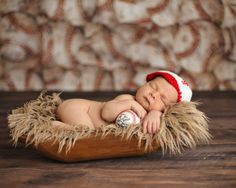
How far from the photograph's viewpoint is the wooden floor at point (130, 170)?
4.24ft

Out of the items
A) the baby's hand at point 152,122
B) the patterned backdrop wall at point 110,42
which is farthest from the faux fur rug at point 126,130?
the patterned backdrop wall at point 110,42

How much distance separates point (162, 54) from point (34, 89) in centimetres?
77

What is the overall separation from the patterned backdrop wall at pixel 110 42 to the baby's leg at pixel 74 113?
3.56 feet

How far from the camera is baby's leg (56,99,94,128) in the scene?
1.49 metres

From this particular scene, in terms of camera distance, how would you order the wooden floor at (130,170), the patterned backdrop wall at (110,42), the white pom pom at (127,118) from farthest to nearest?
1. the patterned backdrop wall at (110,42)
2. the white pom pom at (127,118)
3. the wooden floor at (130,170)

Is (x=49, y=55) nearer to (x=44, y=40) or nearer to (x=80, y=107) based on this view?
(x=44, y=40)

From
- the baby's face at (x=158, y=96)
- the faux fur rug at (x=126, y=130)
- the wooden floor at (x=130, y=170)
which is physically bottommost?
the wooden floor at (x=130, y=170)

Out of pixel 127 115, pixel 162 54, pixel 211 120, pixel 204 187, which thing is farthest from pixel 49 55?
pixel 204 187

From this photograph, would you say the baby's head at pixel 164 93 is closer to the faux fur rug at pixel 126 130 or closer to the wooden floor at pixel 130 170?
the faux fur rug at pixel 126 130

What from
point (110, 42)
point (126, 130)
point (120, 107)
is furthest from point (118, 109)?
point (110, 42)

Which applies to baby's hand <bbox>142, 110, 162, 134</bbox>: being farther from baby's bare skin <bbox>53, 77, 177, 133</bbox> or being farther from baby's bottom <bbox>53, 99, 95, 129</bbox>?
baby's bottom <bbox>53, 99, 95, 129</bbox>

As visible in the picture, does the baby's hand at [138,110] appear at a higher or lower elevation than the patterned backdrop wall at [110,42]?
lower

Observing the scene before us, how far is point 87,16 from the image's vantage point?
8.42ft

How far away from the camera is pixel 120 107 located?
146 centimetres
